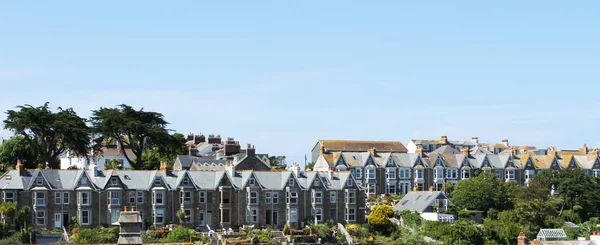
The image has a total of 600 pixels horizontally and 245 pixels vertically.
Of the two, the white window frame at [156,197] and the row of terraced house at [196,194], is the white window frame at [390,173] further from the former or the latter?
the white window frame at [156,197]

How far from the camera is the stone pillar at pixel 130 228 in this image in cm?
2089

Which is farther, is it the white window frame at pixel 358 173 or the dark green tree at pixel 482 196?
the white window frame at pixel 358 173

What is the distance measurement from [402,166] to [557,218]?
1815cm

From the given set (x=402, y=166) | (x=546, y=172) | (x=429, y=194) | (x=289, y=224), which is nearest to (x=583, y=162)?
(x=546, y=172)

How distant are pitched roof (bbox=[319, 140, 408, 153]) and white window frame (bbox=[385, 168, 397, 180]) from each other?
13317 mm

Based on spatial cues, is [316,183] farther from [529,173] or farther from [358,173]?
[529,173]

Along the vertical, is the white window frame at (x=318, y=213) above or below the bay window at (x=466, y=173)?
below

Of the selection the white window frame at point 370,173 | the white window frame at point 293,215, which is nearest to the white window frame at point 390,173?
the white window frame at point 370,173

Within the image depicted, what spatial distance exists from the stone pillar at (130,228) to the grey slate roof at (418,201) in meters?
56.5

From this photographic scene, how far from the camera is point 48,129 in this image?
250 ft

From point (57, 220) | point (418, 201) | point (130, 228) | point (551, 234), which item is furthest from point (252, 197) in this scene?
point (130, 228)

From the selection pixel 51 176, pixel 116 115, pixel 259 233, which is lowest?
pixel 259 233

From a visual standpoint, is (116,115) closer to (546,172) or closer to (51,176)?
(51,176)

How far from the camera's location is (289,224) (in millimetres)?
72688
